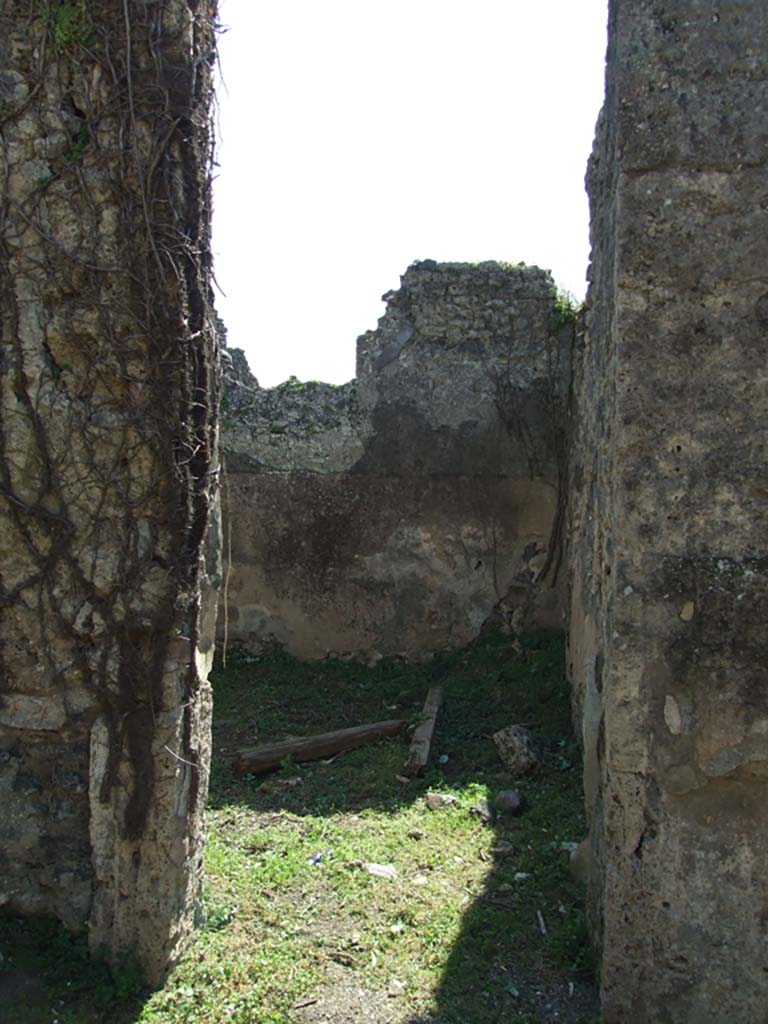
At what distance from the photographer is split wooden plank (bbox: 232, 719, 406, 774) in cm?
548

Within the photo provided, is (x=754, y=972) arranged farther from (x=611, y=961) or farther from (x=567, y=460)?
(x=567, y=460)

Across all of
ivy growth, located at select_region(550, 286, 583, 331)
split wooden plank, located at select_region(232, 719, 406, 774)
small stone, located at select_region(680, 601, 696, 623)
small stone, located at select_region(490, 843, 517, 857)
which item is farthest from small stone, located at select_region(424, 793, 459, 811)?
ivy growth, located at select_region(550, 286, 583, 331)

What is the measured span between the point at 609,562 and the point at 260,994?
1850mm

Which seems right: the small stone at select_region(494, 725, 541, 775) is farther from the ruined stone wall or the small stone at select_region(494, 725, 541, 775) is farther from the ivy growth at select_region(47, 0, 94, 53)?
the ivy growth at select_region(47, 0, 94, 53)

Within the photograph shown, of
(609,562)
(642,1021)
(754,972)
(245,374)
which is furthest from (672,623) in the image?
(245,374)

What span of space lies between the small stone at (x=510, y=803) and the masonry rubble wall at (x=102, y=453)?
2.20 m

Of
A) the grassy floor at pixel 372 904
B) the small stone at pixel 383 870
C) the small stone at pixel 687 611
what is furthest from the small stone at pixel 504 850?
the small stone at pixel 687 611

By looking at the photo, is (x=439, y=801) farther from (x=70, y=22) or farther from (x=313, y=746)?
Answer: (x=70, y=22)

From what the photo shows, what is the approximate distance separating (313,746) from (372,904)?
203 centimetres

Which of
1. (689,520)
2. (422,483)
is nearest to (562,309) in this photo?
(422,483)

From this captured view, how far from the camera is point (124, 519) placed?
3.01 meters

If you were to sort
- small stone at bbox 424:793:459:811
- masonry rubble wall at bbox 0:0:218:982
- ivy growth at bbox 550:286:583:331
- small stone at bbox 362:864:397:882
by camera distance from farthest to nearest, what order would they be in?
ivy growth at bbox 550:286:583:331
small stone at bbox 424:793:459:811
small stone at bbox 362:864:397:882
masonry rubble wall at bbox 0:0:218:982

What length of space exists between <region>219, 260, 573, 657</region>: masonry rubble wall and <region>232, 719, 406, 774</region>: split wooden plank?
1.63 meters

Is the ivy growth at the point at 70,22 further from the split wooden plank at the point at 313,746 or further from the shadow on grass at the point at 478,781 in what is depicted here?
the split wooden plank at the point at 313,746
